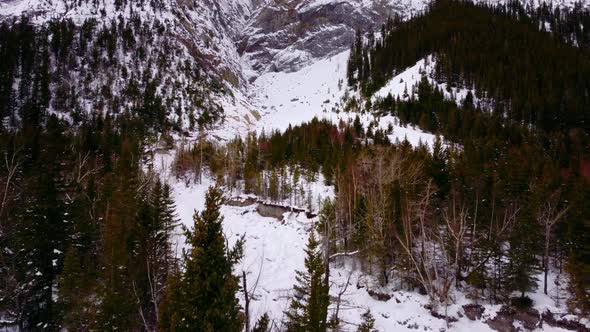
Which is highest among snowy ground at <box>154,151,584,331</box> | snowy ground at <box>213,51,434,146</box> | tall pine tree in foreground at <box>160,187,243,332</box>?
snowy ground at <box>213,51,434,146</box>

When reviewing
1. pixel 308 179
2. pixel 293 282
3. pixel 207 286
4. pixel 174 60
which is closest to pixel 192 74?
pixel 174 60

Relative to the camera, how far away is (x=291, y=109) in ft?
452

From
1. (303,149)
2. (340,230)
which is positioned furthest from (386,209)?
(303,149)

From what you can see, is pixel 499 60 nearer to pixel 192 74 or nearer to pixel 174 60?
pixel 192 74

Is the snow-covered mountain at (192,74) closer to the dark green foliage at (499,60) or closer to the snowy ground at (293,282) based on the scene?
the dark green foliage at (499,60)

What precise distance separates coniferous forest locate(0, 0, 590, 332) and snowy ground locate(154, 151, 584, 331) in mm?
1460

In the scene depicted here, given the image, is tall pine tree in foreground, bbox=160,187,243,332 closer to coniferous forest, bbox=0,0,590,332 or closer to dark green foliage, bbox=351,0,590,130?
coniferous forest, bbox=0,0,590,332

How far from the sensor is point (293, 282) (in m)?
31.2

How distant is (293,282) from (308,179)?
22714 millimetres

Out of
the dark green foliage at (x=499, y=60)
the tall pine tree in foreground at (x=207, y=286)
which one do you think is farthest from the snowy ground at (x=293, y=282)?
the dark green foliage at (x=499, y=60)

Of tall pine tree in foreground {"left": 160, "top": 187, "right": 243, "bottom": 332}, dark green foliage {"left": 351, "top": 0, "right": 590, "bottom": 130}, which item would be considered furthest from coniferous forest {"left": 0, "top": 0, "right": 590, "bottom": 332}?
dark green foliage {"left": 351, "top": 0, "right": 590, "bottom": 130}

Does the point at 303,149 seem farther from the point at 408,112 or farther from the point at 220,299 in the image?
the point at 220,299

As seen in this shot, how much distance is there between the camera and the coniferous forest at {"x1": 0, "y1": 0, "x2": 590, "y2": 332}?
20.3 metres

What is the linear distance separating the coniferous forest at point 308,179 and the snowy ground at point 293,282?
1.46 meters
